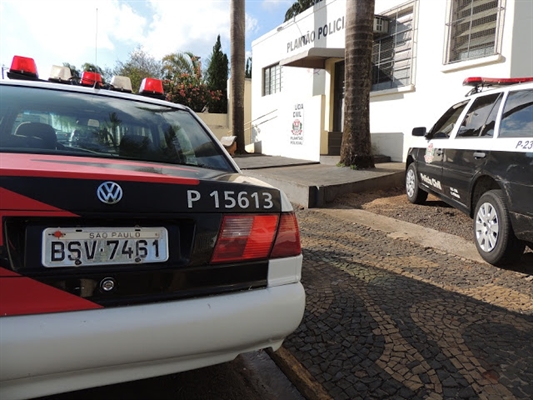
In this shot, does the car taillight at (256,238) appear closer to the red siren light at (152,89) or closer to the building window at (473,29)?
the red siren light at (152,89)

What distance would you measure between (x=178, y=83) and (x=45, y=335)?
2541cm

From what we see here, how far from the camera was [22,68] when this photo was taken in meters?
4.02

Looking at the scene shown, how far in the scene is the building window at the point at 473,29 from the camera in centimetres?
832

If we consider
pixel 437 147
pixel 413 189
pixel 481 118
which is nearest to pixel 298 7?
pixel 413 189

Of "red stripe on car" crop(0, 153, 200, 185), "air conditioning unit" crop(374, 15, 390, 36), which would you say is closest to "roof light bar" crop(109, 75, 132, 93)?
"red stripe on car" crop(0, 153, 200, 185)

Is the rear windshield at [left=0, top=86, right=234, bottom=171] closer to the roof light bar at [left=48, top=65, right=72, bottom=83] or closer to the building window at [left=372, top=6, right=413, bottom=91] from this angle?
the roof light bar at [left=48, top=65, right=72, bottom=83]

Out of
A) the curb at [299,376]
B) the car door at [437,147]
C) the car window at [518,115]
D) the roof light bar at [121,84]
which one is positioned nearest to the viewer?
the curb at [299,376]

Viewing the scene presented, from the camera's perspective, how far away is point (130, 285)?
1.75m

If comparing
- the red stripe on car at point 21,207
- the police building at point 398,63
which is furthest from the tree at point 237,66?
the red stripe on car at point 21,207

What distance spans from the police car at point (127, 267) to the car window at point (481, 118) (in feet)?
11.3

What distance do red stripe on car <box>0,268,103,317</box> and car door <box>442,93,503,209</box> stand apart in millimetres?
4193

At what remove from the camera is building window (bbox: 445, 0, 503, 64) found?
8.32 m

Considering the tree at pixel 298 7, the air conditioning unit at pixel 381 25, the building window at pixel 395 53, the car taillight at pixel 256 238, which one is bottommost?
the car taillight at pixel 256 238

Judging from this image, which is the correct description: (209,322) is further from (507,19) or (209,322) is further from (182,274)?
(507,19)
